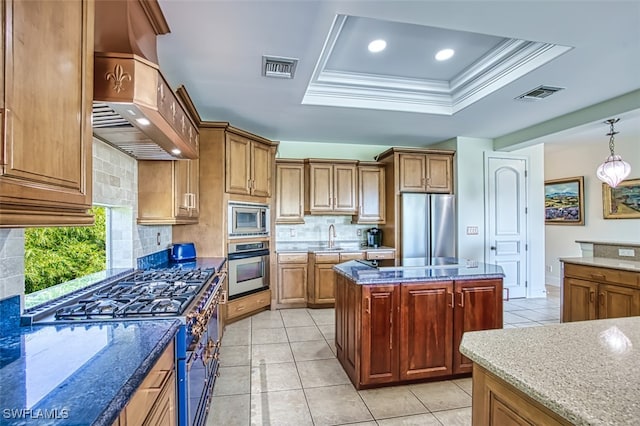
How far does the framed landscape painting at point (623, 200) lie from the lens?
5328 millimetres

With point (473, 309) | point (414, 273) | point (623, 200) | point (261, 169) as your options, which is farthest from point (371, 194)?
point (623, 200)

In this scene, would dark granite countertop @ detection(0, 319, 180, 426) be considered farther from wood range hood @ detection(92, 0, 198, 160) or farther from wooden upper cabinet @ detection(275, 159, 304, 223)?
wooden upper cabinet @ detection(275, 159, 304, 223)

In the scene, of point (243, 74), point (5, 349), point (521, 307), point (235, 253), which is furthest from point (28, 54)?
point (521, 307)

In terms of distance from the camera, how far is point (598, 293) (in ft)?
11.1

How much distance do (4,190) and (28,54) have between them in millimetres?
375

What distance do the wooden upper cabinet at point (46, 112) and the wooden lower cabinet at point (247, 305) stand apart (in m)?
2.92

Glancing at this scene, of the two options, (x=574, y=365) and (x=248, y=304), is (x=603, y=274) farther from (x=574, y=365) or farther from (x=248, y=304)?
(x=248, y=304)

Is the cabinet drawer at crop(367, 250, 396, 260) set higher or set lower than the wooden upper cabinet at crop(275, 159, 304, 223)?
lower

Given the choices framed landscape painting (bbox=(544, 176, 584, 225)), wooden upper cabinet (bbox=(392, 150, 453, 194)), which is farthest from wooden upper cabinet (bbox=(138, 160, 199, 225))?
framed landscape painting (bbox=(544, 176, 584, 225))

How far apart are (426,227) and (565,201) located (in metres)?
3.59

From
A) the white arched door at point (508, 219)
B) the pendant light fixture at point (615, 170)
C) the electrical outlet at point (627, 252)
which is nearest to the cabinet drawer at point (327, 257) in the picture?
the white arched door at point (508, 219)

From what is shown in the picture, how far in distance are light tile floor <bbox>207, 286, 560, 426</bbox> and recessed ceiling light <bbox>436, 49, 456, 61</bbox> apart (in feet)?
9.30

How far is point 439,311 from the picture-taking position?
8.29 ft

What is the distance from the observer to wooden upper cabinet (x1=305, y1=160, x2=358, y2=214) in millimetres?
4938
